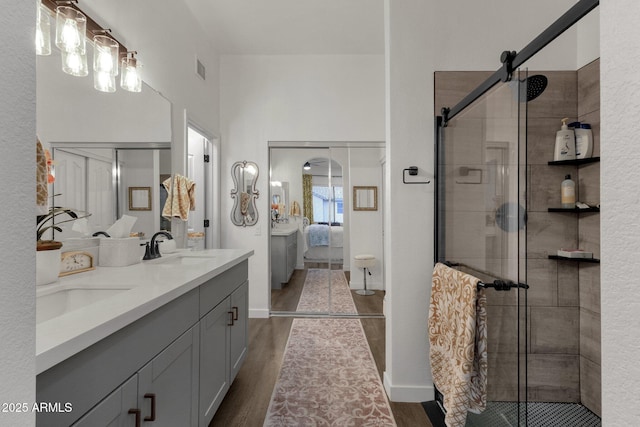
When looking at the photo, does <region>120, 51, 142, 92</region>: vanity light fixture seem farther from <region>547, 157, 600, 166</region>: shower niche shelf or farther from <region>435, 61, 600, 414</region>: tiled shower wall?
<region>547, 157, 600, 166</region>: shower niche shelf

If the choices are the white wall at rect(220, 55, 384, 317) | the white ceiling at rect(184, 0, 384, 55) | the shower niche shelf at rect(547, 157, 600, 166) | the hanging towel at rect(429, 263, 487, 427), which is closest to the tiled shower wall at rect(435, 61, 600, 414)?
the shower niche shelf at rect(547, 157, 600, 166)

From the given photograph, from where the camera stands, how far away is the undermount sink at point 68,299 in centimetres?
121

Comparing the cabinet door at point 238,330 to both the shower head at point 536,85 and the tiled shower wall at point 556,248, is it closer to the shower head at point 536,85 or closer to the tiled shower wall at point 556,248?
the tiled shower wall at point 556,248

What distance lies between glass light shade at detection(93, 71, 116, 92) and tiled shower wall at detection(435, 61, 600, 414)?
6.40ft

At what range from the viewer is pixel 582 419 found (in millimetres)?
1871

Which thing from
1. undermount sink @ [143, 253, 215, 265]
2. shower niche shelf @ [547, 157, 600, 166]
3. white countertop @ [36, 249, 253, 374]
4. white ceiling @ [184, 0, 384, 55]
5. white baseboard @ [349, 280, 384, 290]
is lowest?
white baseboard @ [349, 280, 384, 290]

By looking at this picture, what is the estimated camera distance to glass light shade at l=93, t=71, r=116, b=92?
5.69ft

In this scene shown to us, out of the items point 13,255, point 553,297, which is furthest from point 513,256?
point 13,255

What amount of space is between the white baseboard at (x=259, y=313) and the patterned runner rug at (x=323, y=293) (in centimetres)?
38

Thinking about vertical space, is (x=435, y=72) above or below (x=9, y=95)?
above

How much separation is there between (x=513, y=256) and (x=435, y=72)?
4.14 ft

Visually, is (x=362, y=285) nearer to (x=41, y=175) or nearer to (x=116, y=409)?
(x=116, y=409)

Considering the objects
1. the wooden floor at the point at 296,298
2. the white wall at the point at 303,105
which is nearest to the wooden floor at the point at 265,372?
the wooden floor at the point at 296,298

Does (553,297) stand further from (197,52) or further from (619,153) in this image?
(197,52)
